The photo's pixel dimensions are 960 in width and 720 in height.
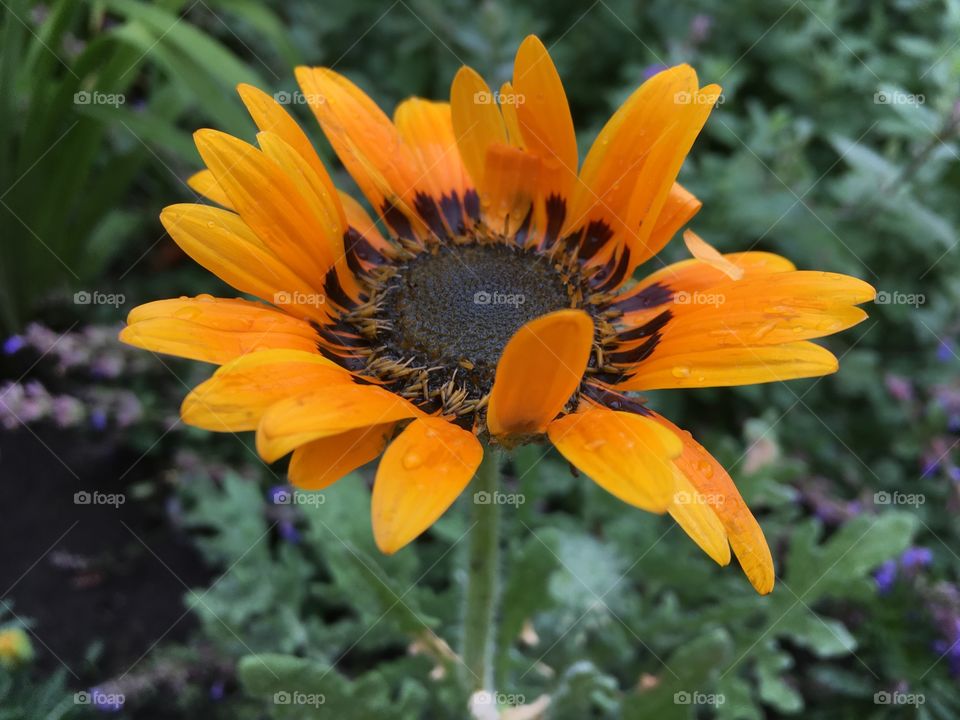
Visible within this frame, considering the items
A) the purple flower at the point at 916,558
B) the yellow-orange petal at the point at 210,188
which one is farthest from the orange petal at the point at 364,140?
the purple flower at the point at 916,558

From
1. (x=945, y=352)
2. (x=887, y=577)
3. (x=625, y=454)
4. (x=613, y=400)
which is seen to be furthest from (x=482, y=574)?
(x=945, y=352)

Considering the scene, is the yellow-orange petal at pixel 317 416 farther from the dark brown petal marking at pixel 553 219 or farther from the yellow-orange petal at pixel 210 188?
the dark brown petal marking at pixel 553 219

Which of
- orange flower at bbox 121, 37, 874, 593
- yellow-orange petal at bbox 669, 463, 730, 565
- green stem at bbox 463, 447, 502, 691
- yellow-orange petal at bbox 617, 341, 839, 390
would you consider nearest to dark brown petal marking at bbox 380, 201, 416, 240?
orange flower at bbox 121, 37, 874, 593

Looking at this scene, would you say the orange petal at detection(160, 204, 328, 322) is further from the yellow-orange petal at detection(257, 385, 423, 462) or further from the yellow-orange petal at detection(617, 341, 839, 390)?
the yellow-orange petal at detection(617, 341, 839, 390)

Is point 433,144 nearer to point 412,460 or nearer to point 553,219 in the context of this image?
point 553,219

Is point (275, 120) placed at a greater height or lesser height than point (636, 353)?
greater

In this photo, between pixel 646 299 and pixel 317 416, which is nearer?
pixel 317 416
